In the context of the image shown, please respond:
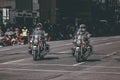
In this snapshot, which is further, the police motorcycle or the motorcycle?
the police motorcycle

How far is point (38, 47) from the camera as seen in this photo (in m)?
20.0

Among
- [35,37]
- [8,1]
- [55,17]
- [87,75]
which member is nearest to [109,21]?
[55,17]

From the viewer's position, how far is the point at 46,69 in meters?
16.2

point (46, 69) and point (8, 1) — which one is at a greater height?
point (8, 1)

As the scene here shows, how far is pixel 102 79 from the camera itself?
13266 mm

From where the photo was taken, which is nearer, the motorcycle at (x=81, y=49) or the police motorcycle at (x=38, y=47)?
the motorcycle at (x=81, y=49)

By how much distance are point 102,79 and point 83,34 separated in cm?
650

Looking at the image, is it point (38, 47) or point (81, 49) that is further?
point (38, 47)

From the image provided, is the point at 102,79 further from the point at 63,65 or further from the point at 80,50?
the point at 80,50

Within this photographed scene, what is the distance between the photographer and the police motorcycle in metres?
20.0

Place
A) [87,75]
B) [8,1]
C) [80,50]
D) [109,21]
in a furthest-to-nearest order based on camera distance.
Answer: [109,21]
[8,1]
[80,50]
[87,75]

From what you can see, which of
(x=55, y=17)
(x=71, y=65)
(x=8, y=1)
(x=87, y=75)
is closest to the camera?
(x=87, y=75)

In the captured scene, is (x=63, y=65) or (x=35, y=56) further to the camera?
(x=35, y=56)

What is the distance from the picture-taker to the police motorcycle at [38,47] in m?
20.0
